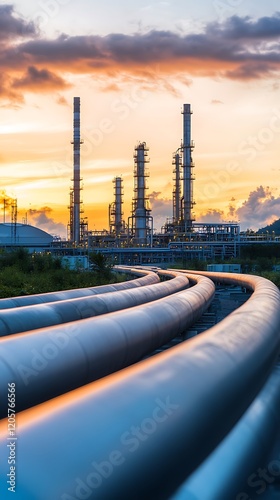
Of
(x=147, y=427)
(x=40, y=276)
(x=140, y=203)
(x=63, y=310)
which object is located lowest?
(x=40, y=276)

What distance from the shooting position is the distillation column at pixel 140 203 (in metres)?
68.4

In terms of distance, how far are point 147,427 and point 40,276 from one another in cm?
2610

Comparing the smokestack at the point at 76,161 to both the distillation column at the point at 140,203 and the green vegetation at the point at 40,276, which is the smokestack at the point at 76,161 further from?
the green vegetation at the point at 40,276

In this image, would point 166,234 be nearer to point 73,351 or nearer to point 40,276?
point 40,276

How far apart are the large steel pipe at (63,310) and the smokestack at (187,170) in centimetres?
5592

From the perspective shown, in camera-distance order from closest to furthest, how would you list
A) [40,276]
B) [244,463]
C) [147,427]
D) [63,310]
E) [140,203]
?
[147,427] → [244,463] → [63,310] → [40,276] → [140,203]

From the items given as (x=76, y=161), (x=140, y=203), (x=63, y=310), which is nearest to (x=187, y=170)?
(x=140, y=203)

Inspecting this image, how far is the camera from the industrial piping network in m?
2.66

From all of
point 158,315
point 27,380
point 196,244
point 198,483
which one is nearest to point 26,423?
point 198,483

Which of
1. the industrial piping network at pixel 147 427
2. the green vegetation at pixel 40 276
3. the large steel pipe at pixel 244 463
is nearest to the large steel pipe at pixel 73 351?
the industrial piping network at pixel 147 427

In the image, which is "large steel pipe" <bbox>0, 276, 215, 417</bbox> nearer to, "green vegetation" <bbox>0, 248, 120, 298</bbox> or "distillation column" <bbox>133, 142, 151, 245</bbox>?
"green vegetation" <bbox>0, 248, 120, 298</bbox>

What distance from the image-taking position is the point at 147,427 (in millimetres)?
3229

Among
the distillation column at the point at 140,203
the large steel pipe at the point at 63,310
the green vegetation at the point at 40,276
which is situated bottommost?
the green vegetation at the point at 40,276

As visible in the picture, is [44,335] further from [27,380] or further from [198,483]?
[198,483]
